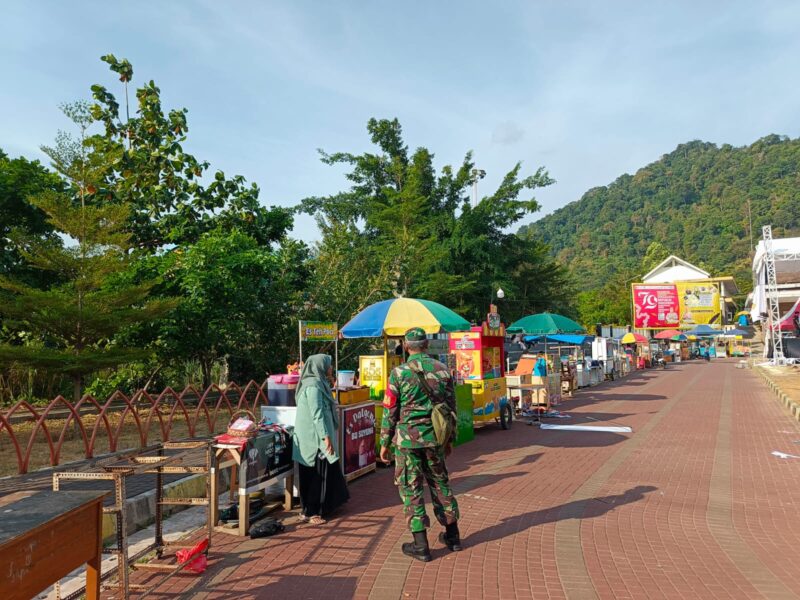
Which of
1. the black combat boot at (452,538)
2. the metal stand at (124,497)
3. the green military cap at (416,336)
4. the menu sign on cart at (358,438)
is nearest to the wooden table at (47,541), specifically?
the metal stand at (124,497)

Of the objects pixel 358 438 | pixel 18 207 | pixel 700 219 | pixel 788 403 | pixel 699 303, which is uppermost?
pixel 700 219

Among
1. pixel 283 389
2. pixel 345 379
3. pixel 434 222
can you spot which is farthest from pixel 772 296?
pixel 283 389

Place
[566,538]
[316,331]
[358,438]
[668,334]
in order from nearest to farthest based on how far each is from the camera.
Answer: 1. [566,538]
2. [358,438]
3. [316,331]
4. [668,334]

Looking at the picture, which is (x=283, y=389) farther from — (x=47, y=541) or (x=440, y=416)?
(x=47, y=541)

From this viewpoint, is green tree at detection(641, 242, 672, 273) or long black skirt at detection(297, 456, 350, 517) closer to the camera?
long black skirt at detection(297, 456, 350, 517)

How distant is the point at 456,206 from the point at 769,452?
933 inches

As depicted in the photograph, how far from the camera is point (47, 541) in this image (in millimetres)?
2682

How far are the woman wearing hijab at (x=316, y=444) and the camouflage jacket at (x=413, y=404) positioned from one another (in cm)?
106

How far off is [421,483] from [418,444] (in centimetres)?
35

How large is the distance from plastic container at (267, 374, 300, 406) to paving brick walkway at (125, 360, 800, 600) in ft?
4.56

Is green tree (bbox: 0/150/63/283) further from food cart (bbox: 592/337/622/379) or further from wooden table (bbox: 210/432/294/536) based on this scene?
food cart (bbox: 592/337/622/379)

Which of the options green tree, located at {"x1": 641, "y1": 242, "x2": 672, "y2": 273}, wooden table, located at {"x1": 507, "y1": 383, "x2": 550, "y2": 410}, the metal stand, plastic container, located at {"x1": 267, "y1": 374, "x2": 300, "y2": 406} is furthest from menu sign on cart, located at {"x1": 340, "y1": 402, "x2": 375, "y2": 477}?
green tree, located at {"x1": 641, "y1": 242, "x2": 672, "y2": 273}

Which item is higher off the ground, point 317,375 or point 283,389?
point 317,375

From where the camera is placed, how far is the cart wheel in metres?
12.2
